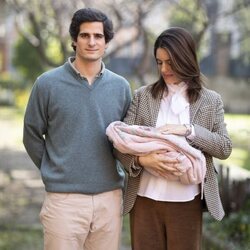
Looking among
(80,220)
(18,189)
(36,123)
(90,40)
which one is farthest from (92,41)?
(18,189)

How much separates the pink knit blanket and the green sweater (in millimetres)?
290

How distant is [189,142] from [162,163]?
0.24 meters

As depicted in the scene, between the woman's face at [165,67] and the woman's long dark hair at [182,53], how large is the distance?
0.03m

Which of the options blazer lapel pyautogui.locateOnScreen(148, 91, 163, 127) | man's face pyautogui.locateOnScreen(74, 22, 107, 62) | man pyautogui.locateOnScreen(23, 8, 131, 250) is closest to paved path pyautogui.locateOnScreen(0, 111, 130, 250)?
man pyautogui.locateOnScreen(23, 8, 131, 250)

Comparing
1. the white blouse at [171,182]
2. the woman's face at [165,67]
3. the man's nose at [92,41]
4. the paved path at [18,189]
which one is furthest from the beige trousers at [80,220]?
the paved path at [18,189]

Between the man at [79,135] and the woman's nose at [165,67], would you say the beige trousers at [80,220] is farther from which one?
the woman's nose at [165,67]

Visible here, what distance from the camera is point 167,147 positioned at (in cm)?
365

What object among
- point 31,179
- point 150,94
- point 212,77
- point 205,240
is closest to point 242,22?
point 31,179

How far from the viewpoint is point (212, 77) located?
1200 inches

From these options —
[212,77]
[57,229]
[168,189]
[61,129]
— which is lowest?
[212,77]

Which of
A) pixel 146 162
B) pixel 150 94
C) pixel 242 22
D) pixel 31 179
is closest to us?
pixel 146 162

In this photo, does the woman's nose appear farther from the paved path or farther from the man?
the paved path

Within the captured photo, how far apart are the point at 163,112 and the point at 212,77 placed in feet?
88.4

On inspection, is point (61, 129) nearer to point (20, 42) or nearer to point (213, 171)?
point (213, 171)
